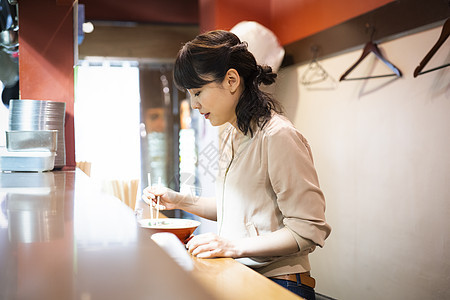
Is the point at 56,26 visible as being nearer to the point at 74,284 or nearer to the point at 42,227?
the point at 42,227

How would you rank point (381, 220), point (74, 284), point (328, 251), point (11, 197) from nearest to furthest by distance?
point (74, 284)
point (11, 197)
point (381, 220)
point (328, 251)

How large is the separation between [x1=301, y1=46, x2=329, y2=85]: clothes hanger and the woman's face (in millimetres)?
2303

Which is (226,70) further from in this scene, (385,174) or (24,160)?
(385,174)

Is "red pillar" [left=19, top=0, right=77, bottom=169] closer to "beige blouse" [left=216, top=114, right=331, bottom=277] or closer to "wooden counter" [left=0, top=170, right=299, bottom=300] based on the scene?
"beige blouse" [left=216, top=114, right=331, bottom=277]

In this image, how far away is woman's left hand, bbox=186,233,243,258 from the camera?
1185 mm

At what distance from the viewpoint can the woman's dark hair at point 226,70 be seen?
1547 mm

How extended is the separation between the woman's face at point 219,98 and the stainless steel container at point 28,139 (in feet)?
2.87

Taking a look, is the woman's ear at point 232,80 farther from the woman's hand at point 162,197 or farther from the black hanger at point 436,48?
the black hanger at point 436,48

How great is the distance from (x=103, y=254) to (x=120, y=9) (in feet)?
17.6

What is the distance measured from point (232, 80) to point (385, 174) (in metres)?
1.96

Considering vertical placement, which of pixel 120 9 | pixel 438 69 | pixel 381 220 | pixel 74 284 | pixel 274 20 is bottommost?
pixel 381 220

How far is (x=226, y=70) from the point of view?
1.57m

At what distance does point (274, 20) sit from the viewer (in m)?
4.43

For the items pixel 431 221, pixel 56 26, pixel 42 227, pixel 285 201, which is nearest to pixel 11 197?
pixel 42 227
